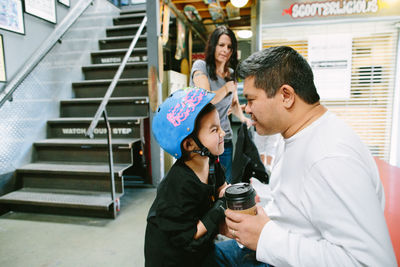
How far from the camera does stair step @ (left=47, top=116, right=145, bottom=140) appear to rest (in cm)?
390

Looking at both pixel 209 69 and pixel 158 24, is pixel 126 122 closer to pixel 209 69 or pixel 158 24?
pixel 158 24

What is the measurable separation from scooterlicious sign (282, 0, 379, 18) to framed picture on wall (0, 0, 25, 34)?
4332 mm

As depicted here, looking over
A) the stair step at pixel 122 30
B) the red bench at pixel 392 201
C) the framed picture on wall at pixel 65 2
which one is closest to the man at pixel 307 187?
the red bench at pixel 392 201

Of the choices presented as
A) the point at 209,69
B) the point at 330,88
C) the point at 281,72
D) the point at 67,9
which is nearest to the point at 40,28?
the point at 67,9

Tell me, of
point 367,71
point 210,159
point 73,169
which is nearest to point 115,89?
point 73,169

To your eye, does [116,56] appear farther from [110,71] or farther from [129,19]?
[129,19]

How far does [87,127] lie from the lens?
4008 millimetres

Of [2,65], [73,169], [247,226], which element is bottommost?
[73,169]

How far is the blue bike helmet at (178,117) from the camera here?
1.17 meters

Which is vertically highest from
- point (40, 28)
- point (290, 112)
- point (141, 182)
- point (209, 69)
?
point (40, 28)

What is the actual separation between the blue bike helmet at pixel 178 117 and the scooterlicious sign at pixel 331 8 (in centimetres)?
411

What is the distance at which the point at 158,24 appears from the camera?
3.86m

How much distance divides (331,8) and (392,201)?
146 inches

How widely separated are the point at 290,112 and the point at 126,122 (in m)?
3.26
